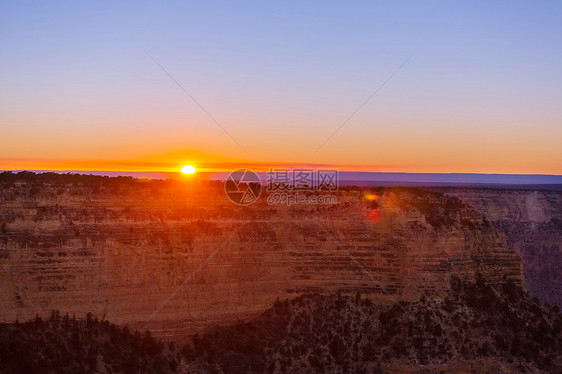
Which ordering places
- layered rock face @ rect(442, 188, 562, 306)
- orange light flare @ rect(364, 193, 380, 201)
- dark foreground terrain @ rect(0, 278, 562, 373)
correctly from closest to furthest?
1. dark foreground terrain @ rect(0, 278, 562, 373)
2. orange light flare @ rect(364, 193, 380, 201)
3. layered rock face @ rect(442, 188, 562, 306)

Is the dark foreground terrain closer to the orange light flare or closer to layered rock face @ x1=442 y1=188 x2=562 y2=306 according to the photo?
the orange light flare

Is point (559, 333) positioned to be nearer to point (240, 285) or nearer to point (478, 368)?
point (478, 368)

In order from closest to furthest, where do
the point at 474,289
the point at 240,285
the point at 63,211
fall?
the point at 63,211, the point at 240,285, the point at 474,289

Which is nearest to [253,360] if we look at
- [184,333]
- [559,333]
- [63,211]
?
[184,333]

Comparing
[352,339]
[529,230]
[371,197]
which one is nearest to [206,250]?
[352,339]

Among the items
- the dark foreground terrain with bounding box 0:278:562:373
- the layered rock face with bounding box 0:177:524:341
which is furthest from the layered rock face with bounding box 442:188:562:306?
the dark foreground terrain with bounding box 0:278:562:373

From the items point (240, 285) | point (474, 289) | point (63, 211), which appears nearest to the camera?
point (63, 211)
